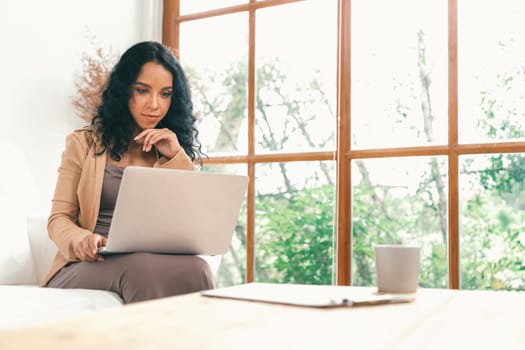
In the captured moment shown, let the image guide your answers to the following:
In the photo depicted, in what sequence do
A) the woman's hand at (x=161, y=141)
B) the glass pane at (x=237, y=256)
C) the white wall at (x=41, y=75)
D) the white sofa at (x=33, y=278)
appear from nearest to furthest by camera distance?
the white sofa at (x=33, y=278) < the woman's hand at (x=161, y=141) < the white wall at (x=41, y=75) < the glass pane at (x=237, y=256)

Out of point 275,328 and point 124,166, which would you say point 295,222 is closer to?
point 124,166

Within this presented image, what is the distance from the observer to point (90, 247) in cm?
188

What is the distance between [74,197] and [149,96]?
1.52ft

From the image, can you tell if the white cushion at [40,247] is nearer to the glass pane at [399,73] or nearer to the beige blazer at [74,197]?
the beige blazer at [74,197]

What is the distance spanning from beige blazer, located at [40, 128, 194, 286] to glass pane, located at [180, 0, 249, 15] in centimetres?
156

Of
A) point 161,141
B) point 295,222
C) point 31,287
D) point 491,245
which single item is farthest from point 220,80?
point 31,287

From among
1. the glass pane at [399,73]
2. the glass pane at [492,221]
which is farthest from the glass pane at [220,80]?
the glass pane at [492,221]

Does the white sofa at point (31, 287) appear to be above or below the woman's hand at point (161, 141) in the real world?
below

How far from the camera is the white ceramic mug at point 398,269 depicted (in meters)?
1.27

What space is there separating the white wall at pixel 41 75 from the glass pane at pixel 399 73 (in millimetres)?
1310

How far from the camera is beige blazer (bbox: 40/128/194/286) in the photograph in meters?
2.00

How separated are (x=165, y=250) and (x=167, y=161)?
49 centimetres

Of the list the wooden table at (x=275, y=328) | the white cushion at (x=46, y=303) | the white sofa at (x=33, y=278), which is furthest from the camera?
the white sofa at (x=33, y=278)

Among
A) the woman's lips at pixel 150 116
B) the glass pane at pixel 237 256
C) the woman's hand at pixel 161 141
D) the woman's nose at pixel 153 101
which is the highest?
the woman's nose at pixel 153 101
